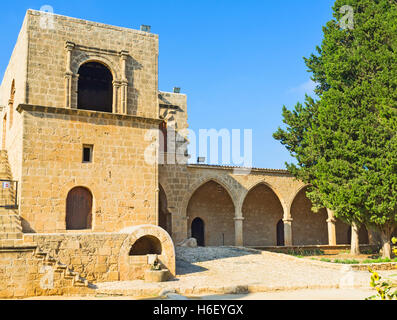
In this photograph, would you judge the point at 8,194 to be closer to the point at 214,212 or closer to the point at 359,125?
the point at 214,212

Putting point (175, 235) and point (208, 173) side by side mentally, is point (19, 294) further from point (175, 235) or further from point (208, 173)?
point (208, 173)

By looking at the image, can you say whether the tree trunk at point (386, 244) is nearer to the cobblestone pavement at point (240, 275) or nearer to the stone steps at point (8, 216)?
the cobblestone pavement at point (240, 275)

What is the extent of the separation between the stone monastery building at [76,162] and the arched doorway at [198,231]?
7.69m

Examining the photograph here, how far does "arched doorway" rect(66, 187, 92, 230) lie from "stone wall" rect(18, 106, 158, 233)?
0.23 meters

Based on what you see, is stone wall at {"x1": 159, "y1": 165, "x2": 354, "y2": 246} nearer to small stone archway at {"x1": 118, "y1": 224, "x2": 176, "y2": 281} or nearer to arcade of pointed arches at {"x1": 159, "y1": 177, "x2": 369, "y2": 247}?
arcade of pointed arches at {"x1": 159, "y1": 177, "x2": 369, "y2": 247}

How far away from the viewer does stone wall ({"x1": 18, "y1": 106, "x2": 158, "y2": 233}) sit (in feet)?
42.7

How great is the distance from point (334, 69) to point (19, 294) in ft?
50.4

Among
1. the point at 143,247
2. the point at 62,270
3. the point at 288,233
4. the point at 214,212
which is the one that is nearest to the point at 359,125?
the point at 288,233

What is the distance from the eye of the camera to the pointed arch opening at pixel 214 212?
2198 centimetres

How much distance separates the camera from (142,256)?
41.9 feet

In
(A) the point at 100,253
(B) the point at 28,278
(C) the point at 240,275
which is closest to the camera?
(B) the point at 28,278

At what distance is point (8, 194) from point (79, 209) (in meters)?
2.34

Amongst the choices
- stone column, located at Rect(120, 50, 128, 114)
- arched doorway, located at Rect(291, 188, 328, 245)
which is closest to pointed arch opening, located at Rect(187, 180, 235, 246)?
arched doorway, located at Rect(291, 188, 328, 245)

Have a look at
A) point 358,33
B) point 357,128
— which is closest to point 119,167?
point 357,128
